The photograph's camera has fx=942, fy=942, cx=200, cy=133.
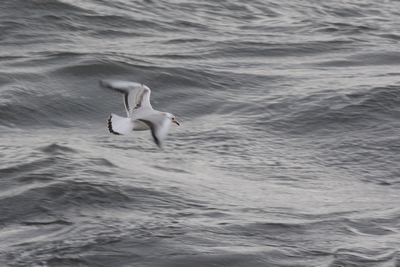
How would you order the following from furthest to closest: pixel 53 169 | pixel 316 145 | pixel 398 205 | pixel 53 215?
pixel 316 145 < pixel 53 169 < pixel 398 205 < pixel 53 215

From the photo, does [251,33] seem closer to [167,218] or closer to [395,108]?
[395,108]

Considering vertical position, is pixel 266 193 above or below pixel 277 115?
below

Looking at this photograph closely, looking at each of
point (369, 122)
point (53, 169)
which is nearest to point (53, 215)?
point (53, 169)

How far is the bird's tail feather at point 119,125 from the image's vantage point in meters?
6.66

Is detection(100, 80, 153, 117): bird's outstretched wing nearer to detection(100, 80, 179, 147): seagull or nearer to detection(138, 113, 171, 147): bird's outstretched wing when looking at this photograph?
detection(100, 80, 179, 147): seagull

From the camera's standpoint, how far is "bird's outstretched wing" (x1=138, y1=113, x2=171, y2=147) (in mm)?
6728

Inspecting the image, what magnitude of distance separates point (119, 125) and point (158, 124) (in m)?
0.31

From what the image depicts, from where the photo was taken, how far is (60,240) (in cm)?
695

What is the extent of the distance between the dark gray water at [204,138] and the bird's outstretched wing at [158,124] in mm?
831

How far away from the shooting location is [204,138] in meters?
9.95

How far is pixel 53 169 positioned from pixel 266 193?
197cm

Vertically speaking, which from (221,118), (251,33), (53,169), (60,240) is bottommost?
(60,240)

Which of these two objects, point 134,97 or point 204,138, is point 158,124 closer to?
point 134,97

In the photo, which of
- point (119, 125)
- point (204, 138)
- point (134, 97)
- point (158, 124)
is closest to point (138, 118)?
point (158, 124)
